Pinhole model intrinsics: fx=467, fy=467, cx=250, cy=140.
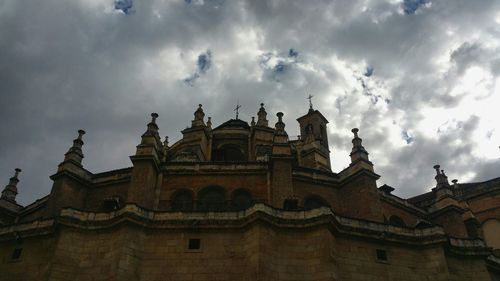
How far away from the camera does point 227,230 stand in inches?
952

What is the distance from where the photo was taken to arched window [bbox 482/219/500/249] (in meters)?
36.7

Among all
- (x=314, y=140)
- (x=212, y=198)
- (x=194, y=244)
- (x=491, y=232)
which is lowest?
(x=194, y=244)

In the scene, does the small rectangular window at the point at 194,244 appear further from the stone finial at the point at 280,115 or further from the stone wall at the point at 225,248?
the stone finial at the point at 280,115

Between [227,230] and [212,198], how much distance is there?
18.3 ft

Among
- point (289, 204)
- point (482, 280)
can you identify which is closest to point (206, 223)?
Answer: point (289, 204)

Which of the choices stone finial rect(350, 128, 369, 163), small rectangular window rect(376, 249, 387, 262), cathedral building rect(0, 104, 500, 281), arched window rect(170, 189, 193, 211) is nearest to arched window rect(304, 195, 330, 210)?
cathedral building rect(0, 104, 500, 281)

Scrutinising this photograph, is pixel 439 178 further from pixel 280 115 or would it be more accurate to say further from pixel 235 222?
pixel 235 222

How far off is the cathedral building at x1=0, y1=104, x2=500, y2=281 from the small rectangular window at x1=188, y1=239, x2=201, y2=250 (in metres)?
0.05

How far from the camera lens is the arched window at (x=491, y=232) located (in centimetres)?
3669

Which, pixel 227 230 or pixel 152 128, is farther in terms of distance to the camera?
pixel 152 128

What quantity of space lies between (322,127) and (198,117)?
45.4 feet

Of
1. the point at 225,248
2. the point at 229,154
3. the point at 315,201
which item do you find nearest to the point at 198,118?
the point at 229,154

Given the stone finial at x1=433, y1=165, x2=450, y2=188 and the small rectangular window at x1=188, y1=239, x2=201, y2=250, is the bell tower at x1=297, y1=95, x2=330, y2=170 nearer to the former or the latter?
the stone finial at x1=433, y1=165, x2=450, y2=188

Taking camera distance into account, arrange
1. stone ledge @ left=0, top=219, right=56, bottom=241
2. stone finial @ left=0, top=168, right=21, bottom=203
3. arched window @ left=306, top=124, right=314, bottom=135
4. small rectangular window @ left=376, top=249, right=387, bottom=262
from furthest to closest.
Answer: arched window @ left=306, top=124, right=314, bottom=135, stone finial @ left=0, top=168, right=21, bottom=203, stone ledge @ left=0, top=219, right=56, bottom=241, small rectangular window @ left=376, top=249, right=387, bottom=262
